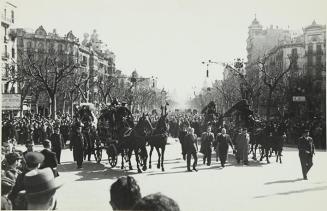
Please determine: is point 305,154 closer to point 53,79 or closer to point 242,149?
point 242,149

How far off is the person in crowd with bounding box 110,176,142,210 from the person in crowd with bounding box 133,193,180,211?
2.74 feet

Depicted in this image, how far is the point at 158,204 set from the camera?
412 centimetres

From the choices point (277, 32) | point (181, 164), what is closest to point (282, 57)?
point (277, 32)

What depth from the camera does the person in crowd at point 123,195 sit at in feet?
16.5

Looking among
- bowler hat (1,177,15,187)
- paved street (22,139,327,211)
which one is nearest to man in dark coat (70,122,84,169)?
paved street (22,139,327,211)

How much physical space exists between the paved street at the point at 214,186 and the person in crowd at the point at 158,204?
6736 mm

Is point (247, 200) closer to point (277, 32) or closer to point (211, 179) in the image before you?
point (211, 179)

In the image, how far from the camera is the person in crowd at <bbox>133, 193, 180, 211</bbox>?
4109 millimetres

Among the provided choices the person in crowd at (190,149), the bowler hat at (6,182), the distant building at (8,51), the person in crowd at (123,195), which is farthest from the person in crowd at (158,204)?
the distant building at (8,51)

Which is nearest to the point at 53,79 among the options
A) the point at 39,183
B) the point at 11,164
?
the point at 11,164

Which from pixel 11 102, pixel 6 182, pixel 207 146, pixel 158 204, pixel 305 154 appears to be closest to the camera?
pixel 158 204

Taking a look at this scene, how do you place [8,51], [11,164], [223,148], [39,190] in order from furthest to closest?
[8,51] → [223,148] → [11,164] → [39,190]

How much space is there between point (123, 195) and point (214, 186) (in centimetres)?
919

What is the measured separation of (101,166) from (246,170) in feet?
17.6
